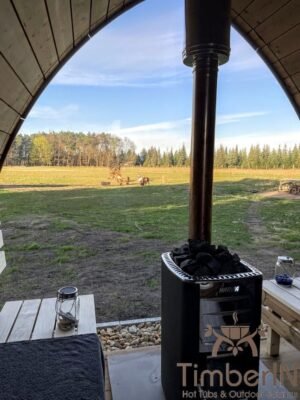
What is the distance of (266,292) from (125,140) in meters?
1.54

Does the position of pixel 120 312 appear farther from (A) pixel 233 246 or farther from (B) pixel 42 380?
(B) pixel 42 380

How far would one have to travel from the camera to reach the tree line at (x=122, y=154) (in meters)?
2.40

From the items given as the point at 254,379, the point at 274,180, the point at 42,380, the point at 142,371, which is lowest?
the point at 142,371

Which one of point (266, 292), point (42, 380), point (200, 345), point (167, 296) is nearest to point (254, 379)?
point (200, 345)

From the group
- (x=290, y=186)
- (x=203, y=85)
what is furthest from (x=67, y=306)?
(x=290, y=186)

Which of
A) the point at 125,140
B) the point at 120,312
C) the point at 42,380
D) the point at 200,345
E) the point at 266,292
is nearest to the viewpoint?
the point at 42,380

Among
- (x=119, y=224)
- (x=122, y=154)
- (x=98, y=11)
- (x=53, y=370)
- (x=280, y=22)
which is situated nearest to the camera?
(x=53, y=370)

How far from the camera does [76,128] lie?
2455 mm

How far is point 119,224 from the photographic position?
9.92 ft

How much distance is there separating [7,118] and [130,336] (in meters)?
1.59

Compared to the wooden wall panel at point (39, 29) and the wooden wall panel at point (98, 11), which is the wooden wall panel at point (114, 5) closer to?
the wooden wall panel at point (98, 11)

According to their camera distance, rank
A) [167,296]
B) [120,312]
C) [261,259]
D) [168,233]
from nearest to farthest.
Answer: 1. [167,296]
2. [120,312]
3. [261,259]
4. [168,233]

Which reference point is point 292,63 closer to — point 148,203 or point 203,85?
point 203,85

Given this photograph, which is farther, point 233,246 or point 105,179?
point 233,246
